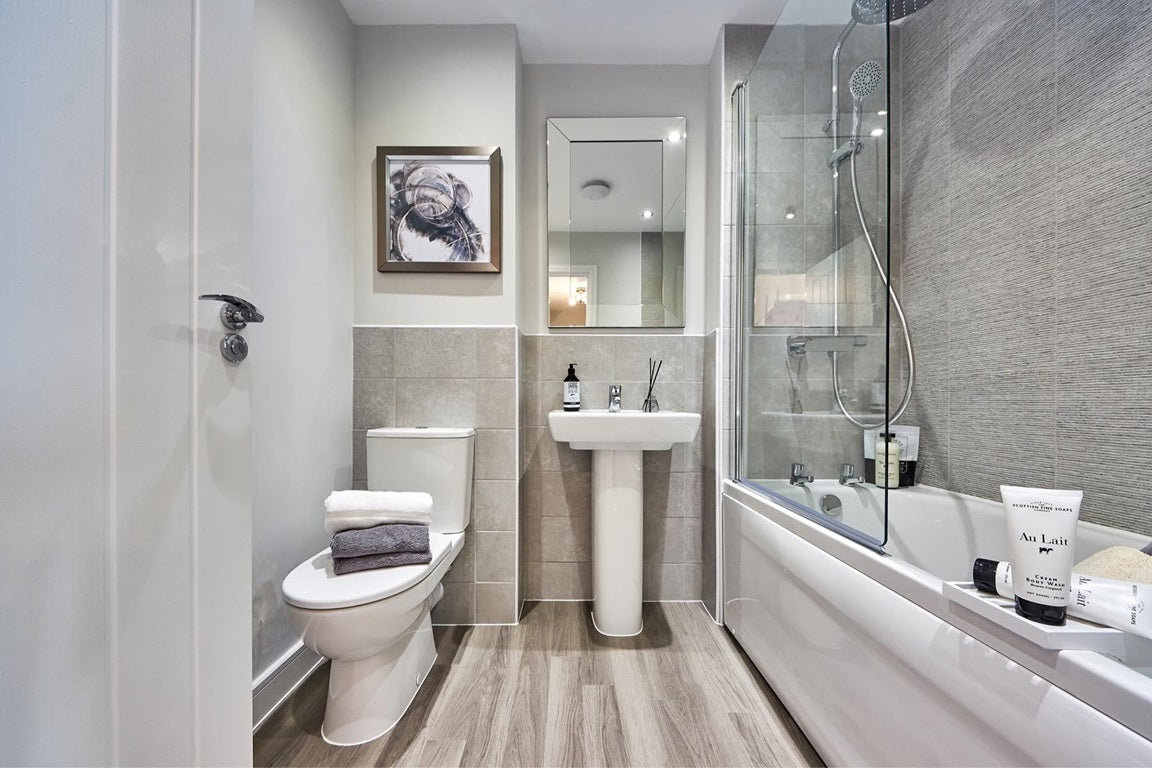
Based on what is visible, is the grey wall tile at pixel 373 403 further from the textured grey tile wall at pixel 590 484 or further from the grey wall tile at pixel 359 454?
the textured grey tile wall at pixel 590 484

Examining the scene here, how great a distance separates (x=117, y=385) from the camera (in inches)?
18.2

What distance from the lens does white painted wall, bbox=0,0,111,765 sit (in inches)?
15.3

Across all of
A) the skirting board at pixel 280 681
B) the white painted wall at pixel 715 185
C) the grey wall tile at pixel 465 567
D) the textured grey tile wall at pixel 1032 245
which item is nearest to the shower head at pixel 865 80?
the textured grey tile wall at pixel 1032 245

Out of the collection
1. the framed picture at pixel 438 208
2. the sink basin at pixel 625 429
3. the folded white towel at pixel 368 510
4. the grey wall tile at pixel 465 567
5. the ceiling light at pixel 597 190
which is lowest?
the grey wall tile at pixel 465 567

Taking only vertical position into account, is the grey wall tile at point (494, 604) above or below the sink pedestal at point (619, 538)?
below

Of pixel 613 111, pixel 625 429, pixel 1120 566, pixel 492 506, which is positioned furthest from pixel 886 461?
pixel 613 111

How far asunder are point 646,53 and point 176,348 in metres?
2.25

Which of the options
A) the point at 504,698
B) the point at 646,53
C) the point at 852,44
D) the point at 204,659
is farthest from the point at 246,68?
the point at 646,53

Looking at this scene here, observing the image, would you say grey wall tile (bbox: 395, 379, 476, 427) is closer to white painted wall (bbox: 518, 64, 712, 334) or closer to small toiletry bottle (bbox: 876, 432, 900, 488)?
white painted wall (bbox: 518, 64, 712, 334)

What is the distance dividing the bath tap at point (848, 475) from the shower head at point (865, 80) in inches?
35.9

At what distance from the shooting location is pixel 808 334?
4.68 ft

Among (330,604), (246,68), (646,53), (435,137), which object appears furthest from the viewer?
(646,53)

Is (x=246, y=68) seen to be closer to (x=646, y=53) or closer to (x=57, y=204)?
(x=57, y=204)

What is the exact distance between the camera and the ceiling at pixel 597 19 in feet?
6.01
